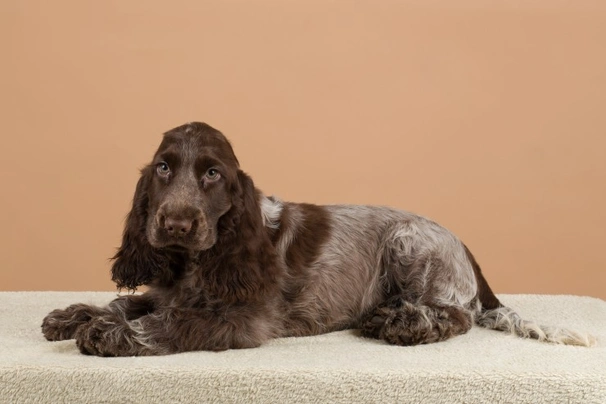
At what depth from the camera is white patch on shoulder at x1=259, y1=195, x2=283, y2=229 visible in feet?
14.0

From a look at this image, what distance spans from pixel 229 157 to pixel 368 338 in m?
1.11

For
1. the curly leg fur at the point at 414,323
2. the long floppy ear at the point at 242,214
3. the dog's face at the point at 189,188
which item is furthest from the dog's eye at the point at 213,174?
the curly leg fur at the point at 414,323

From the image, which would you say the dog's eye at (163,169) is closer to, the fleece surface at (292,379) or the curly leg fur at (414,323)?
the fleece surface at (292,379)

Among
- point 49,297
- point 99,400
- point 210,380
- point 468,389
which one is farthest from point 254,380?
point 49,297

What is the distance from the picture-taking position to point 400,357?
3701mm

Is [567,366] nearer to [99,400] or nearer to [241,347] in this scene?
[241,347]

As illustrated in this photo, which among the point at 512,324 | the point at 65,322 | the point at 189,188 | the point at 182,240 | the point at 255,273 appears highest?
the point at 189,188

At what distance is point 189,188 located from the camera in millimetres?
3756

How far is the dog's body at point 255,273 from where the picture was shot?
148 inches

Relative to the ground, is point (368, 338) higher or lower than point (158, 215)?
lower

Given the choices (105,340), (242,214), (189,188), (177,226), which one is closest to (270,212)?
(242,214)

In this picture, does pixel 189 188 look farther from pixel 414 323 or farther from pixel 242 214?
pixel 414 323

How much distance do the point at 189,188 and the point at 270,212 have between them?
0.68 meters

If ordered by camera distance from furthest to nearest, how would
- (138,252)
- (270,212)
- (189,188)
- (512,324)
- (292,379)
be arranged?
1. (512,324)
2. (270,212)
3. (138,252)
4. (189,188)
5. (292,379)
